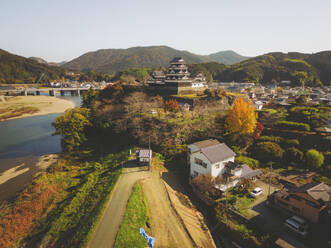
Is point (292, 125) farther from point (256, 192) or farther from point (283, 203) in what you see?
point (283, 203)

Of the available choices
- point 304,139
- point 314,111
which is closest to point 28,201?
point 304,139

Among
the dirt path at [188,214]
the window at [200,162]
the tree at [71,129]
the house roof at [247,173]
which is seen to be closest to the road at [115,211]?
the dirt path at [188,214]

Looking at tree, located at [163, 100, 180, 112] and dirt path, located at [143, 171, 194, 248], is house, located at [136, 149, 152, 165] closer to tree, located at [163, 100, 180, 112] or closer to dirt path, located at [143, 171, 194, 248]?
dirt path, located at [143, 171, 194, 248]

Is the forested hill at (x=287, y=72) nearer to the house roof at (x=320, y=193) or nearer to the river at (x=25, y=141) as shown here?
the house roof at (x=320, y=193)

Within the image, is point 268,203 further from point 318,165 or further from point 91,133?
point 91,133

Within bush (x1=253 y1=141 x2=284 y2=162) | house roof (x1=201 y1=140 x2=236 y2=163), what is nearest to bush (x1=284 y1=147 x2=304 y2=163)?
bush (x1=253 y1=141 x2=284 y2=162)
